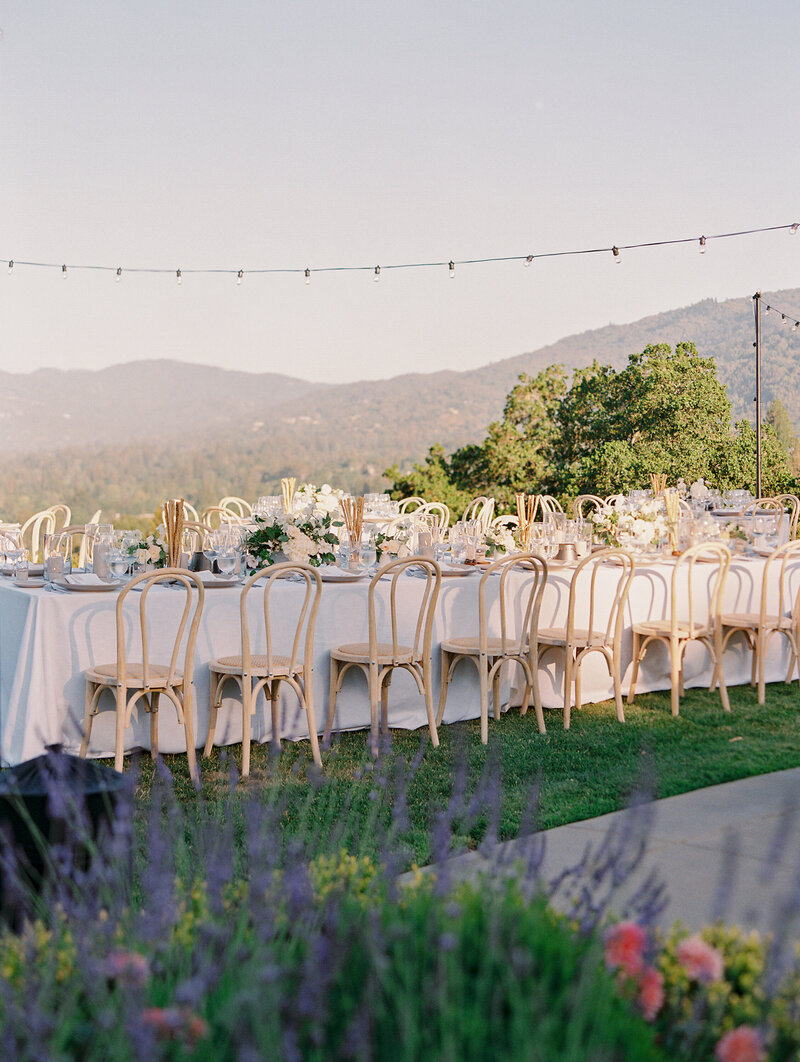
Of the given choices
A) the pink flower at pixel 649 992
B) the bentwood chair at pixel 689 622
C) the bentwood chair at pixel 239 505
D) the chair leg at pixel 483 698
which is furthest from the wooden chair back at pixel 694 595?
the pink flower at pixel 649 992

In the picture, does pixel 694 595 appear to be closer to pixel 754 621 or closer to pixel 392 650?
pixel 754 621

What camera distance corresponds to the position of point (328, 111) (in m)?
22.5

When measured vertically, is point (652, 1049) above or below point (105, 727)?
above

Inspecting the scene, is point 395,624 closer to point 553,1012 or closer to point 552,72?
point 553,1012

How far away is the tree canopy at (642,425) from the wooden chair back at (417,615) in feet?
44.2

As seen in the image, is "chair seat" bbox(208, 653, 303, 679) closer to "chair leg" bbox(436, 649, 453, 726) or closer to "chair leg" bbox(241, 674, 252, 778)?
"chair leg" bbox(241, 674, 252, 778)

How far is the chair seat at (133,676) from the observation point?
158 inches

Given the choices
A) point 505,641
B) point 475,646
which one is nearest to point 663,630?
point 505,641

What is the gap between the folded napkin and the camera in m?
4.28

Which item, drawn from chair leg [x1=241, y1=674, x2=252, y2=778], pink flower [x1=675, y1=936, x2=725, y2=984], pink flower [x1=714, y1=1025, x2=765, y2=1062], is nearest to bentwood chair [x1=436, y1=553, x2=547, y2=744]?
chair leg [x1=241, y1=674, x2=252, y2=778]

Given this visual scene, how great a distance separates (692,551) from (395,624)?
63.9 inches

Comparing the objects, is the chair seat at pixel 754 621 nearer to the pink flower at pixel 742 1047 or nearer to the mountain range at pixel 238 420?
the pink flower at pixel 742 1047

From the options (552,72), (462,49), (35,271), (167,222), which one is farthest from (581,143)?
(35,271)

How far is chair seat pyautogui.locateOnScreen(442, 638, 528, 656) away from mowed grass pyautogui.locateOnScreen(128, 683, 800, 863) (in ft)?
1.31
